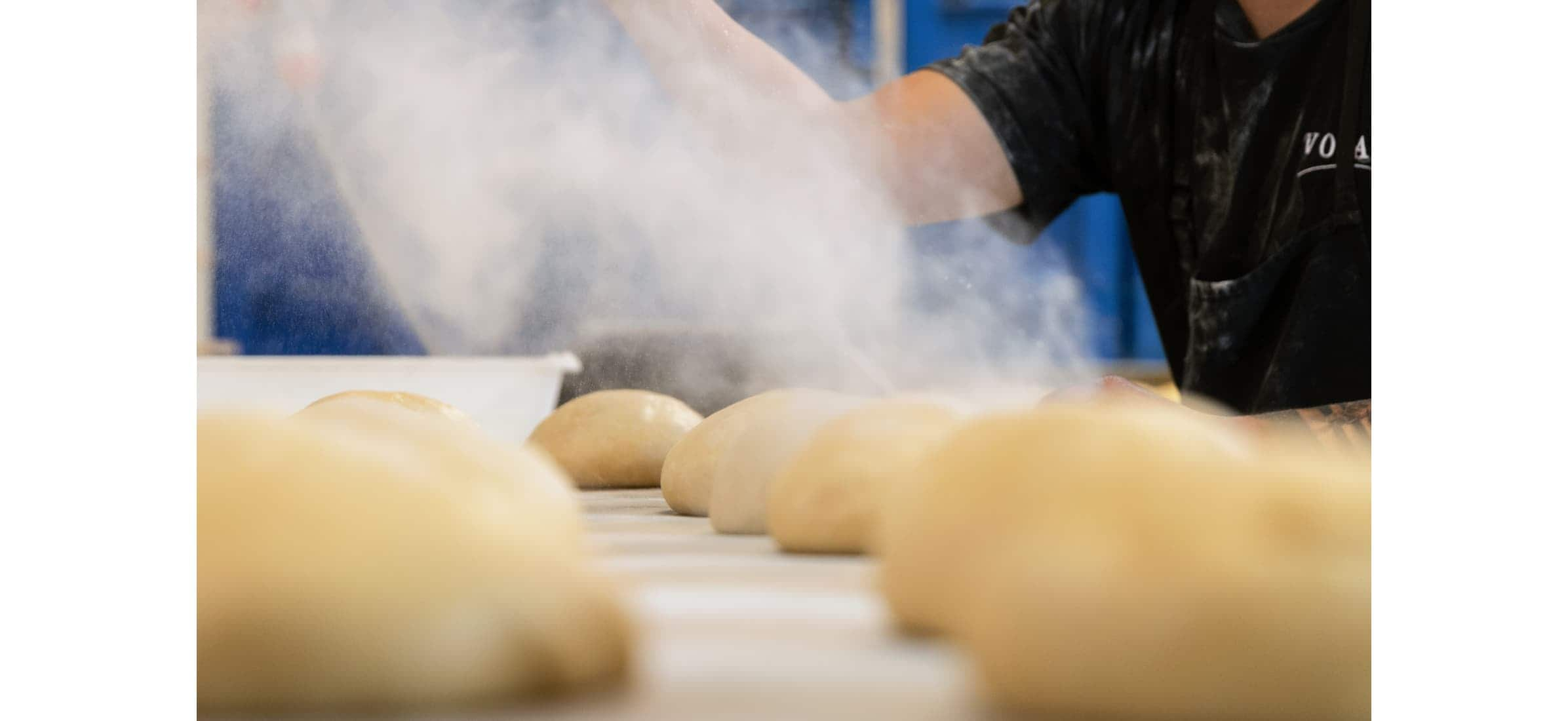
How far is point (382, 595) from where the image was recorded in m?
0.29

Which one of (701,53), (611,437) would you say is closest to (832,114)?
(701,53)

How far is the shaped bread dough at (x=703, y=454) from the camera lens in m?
0.73

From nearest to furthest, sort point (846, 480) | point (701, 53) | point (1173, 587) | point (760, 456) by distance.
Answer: point (1173, 587) → point (846, 480) → point (760, 456) → point (701, 53)

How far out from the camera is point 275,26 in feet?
2.16

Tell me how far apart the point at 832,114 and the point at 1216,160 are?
380 millimetres

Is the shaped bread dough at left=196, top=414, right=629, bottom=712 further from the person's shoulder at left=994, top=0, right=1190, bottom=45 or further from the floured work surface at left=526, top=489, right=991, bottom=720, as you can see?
the person's shoulder at left=994, top=0, right=1190, bottom=45

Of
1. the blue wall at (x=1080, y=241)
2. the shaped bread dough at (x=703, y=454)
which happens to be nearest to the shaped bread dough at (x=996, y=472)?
the shaped bread dough at (x=703, y=454)

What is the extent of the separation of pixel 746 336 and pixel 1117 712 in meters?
0.77

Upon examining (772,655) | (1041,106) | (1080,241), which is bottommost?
(772,655)

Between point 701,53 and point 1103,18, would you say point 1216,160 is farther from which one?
point 701,53

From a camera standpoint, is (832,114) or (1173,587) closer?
(1173,587)
